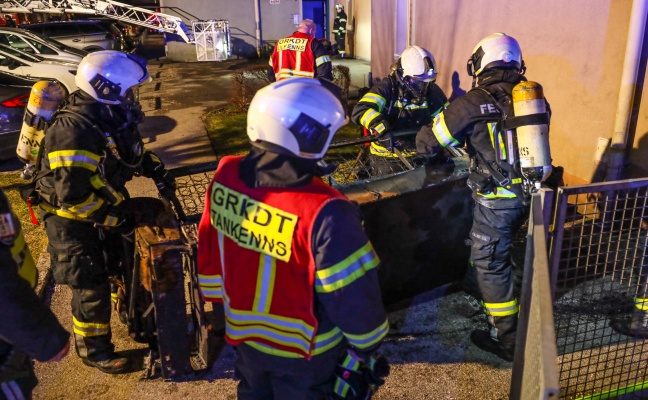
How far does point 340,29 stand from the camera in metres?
19.3

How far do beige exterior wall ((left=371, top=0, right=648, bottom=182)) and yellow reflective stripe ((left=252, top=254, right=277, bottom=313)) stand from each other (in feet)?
→ 13.8

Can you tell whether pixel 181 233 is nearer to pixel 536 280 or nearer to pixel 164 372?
pixel 164 372

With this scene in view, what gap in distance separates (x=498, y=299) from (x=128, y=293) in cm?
255

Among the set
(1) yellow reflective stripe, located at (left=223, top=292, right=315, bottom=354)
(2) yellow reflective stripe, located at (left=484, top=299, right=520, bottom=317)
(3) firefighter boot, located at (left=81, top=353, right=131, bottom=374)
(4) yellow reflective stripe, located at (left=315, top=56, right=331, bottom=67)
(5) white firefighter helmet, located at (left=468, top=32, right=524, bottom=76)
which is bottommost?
(3) firefighter boot, located at (left=81, top=353, right=131, bottom=374)

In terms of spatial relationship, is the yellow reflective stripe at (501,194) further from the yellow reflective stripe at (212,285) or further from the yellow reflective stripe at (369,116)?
the yellow reflective stripe at (212,285)

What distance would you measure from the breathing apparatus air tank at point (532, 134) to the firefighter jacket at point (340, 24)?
16.8 metres

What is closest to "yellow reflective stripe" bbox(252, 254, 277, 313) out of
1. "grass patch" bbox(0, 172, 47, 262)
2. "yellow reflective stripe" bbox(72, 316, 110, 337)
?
"yellow reflective stripe" bbox(72, 316, 110, 337)

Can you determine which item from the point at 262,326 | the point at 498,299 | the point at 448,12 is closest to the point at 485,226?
the point at 498,299

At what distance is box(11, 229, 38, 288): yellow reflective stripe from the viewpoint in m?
2.26

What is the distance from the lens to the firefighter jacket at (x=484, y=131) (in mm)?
3404

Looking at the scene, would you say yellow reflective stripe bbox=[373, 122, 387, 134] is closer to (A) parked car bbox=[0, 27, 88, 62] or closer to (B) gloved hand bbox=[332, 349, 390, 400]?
(B) gloved hand bbox=[332, 349, 390, 400]

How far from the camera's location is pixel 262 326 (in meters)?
2.28

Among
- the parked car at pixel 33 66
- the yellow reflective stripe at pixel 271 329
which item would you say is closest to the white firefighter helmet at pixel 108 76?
the yellow reflective stripe at pixel 271 329

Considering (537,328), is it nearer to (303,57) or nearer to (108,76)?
(108,76)
